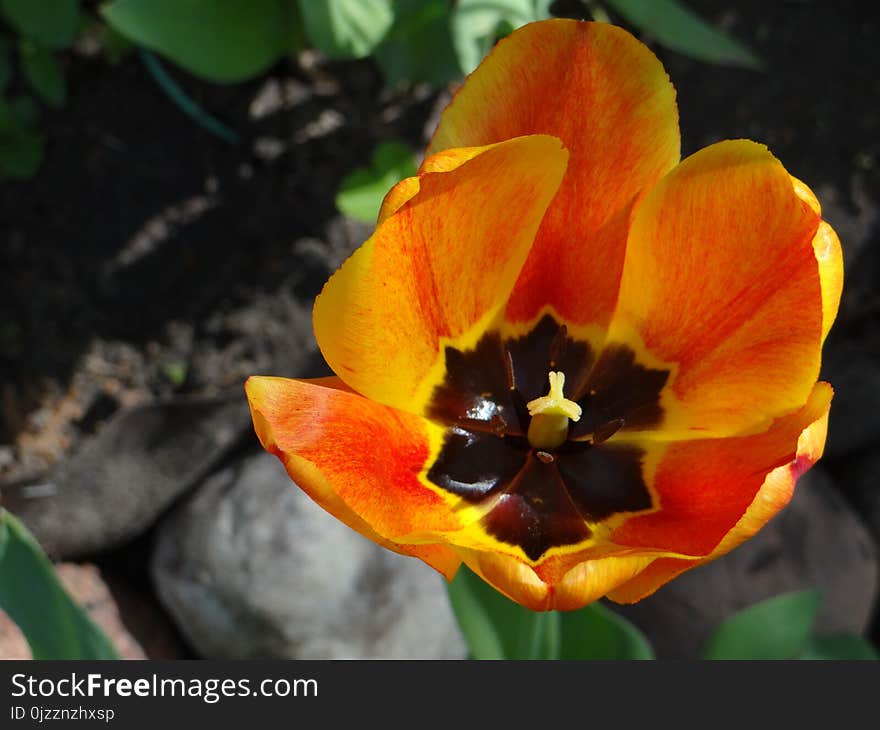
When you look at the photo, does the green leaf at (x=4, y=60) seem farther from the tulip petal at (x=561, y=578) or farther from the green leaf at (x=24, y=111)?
the tulip petal at (x=561, y=578)

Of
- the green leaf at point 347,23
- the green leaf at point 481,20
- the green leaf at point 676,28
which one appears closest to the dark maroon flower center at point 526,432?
the green leaf at point 481,20

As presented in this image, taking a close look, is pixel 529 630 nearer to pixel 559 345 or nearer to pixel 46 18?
pixel 559 345

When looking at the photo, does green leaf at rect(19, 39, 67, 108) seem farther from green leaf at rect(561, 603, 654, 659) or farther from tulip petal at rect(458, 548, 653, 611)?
tulip petal at rect(458, 548, 653, 611)


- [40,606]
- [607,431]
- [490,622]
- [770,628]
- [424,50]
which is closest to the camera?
[607,431]

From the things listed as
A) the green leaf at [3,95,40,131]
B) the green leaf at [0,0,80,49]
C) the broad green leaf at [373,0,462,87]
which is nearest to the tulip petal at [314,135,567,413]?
the broad green leaf at [373,0,462,87]

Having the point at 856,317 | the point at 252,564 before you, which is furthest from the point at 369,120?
the point at 856,317

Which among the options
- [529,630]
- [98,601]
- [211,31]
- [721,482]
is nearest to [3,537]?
[529,630]

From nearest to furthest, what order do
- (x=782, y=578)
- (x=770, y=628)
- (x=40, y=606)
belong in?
1. (x=40, y=606)
2. (x=770, y=628)
3. (x=782, y=578)
